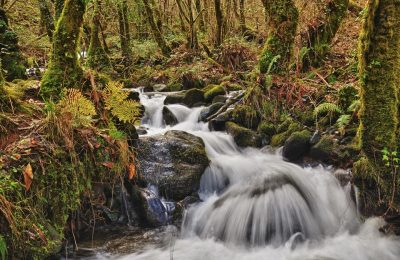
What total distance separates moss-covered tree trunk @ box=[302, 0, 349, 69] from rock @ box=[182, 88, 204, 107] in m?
2.90

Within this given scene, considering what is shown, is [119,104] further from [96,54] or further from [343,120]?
[96,54]

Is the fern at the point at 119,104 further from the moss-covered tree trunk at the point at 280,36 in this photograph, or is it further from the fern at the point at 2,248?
the moss-covered tree trunk at the point at 280,36

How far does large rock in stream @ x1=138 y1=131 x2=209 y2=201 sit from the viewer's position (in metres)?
6.24

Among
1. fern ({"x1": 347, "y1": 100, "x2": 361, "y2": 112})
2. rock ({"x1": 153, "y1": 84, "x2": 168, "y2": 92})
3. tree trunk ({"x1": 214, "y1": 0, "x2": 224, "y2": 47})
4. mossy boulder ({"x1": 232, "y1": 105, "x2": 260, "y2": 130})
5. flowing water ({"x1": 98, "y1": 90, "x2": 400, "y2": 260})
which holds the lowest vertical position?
flowing water ({"x1": 98, "y1": 90, "x2": 400, "y2": 260})

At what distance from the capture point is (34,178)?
165 inches

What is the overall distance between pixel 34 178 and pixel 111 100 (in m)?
1.54

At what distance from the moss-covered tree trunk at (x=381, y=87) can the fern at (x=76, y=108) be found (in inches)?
148

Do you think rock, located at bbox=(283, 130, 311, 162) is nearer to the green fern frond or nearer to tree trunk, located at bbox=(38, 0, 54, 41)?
the green fern frond

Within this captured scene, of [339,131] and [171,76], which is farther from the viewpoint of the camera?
[171,76]

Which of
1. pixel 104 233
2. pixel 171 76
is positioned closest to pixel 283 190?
pixel 104 233

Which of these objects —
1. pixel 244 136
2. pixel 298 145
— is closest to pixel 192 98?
pixel 244 136

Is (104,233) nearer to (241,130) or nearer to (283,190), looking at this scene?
(283,190)

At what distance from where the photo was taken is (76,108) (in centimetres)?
477

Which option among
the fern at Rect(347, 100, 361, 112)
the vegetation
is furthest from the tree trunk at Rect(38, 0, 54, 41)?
the fern at Rect(347, 100, 361, 112)
